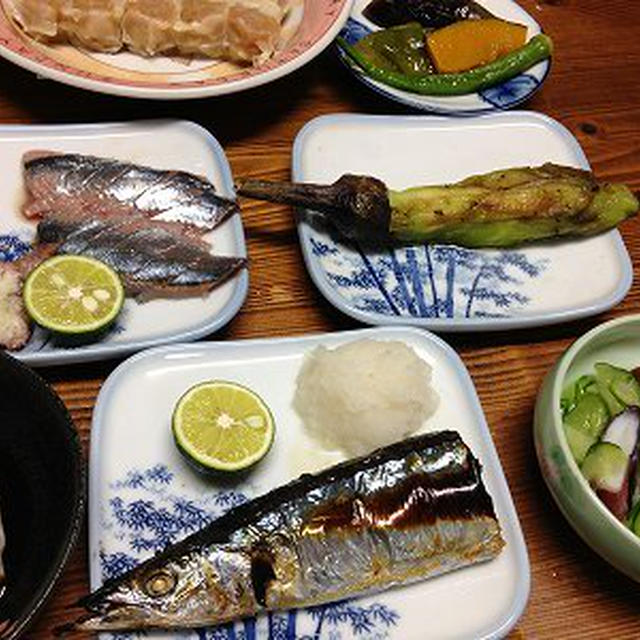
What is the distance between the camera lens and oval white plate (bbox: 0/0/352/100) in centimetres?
211

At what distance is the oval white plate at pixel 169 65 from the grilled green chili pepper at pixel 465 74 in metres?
0.12

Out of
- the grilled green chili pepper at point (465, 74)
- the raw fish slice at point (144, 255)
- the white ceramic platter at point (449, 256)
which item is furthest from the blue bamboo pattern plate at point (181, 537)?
the grilled green chili pepper at point (465, 74)

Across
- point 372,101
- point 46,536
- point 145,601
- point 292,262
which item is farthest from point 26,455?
point 372,101

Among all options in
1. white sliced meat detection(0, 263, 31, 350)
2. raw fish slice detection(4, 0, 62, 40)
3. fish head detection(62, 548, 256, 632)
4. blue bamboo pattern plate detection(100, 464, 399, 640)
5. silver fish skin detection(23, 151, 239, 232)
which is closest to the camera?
fish head detection(62, 548, 256, 632)

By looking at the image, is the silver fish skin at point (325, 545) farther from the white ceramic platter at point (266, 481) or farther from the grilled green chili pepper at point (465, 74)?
the grilled green chili pepper at point (465, 74)

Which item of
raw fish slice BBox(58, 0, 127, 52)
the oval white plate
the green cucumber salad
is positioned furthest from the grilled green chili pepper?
the green cucumber salad

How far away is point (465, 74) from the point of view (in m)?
2.53

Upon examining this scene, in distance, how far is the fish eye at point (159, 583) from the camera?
58.0 inches

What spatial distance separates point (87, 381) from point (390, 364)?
57 cm

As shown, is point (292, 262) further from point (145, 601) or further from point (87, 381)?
point (145, 601)

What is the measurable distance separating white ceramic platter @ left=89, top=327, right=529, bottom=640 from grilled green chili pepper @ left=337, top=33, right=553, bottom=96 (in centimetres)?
78

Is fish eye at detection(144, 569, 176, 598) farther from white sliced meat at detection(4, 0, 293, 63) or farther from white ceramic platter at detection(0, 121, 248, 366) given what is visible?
white sliced meat at detection(4, 0, 293, 63)

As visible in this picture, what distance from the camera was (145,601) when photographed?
146cm

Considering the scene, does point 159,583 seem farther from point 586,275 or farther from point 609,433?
point 586,275
